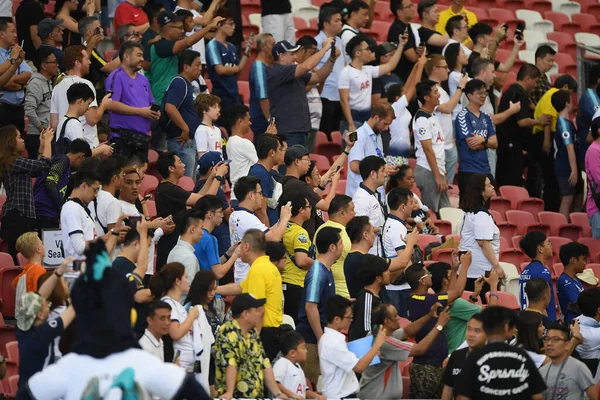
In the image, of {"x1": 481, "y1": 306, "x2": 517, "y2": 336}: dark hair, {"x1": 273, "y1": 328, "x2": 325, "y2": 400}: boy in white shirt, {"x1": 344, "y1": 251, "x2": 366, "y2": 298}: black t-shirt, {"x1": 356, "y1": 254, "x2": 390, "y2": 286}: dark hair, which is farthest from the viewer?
{"x1": 344, "y1": 251, "x2": 366, "y2": 298}: black t-shirt

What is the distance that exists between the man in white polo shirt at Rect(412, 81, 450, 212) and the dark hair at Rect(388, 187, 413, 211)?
1.91 meters

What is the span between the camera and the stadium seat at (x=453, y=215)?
12023mm

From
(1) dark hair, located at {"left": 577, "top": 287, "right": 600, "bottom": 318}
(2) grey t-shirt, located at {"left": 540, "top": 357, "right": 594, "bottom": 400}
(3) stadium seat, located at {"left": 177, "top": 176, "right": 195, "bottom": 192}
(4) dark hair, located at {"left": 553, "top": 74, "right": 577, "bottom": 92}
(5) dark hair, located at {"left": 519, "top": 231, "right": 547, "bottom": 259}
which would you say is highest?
(2) grey t-shirt, located at {"left": 540, "top": 357, "right": 594, "bottom": 400}

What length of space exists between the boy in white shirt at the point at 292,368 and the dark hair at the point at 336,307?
0.24m

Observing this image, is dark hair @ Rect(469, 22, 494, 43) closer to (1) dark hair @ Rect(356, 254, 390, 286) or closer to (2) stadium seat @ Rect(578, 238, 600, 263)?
(2) stadium seat @ Rect(578, 238, 600, 263)

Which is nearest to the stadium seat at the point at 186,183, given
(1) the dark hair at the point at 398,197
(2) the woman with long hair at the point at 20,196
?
(2) the woman with long hair at the point at 20,196

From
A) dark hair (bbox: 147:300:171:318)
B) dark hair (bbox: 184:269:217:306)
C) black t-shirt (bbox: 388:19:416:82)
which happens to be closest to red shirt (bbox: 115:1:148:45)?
black t-shirt (bbox: 388:19:416:82)

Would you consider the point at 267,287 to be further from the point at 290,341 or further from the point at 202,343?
the point at 202,343

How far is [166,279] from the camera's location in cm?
792

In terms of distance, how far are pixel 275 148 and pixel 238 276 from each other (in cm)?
133

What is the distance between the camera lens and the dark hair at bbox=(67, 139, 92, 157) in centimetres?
984

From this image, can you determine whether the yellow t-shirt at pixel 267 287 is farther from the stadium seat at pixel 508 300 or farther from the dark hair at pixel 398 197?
the stadium seat at pixel 508 300

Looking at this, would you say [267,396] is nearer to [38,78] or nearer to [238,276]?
[238,276]

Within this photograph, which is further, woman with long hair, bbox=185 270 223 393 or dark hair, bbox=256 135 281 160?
dark hair, bbox=256 135 281 160
